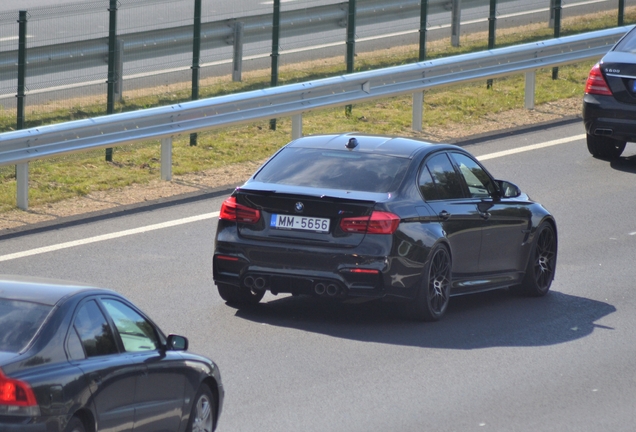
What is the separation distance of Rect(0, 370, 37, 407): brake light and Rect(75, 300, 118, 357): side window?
2.02ft

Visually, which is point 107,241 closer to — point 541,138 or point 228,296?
point 228,296

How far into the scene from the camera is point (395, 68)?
19.7m

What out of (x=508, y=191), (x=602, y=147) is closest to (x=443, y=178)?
(x=508, y=191)

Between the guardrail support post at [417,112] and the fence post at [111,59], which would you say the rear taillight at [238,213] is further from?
the guardrail support post at [417,112]

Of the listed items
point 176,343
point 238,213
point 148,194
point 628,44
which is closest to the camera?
point 176,343

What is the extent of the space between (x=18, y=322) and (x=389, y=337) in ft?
15.5

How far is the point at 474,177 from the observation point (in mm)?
11961

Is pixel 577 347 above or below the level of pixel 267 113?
below

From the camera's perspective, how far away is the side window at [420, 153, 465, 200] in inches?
447

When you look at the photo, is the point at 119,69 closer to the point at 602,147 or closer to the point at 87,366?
the point at 602,147

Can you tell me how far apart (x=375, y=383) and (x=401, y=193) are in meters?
2.04

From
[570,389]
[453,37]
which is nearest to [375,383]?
[570,389]

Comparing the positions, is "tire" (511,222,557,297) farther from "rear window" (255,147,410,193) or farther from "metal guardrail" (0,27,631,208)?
"metal guardrail" (0,27,631,208)

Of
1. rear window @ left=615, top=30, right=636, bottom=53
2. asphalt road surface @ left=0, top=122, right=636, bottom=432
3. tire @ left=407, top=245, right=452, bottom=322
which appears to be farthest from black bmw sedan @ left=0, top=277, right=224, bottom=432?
rear window @ left=615, top=30, right=636, bottom=53
